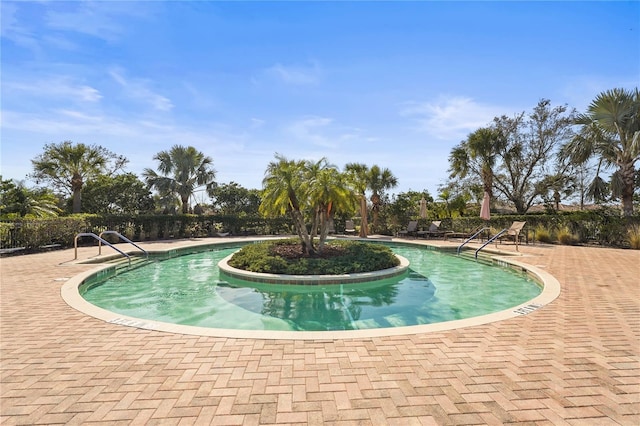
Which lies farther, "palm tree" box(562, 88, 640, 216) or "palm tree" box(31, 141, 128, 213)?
"palm tree" box(31, 141, 128, 213)

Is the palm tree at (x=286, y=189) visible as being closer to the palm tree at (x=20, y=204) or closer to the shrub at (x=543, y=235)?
the shrub at (x=543, y=235)

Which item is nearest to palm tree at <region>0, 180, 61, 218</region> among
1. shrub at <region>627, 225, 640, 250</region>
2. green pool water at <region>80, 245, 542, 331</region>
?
green pool water at <region>80, 245, 542, 331</region>

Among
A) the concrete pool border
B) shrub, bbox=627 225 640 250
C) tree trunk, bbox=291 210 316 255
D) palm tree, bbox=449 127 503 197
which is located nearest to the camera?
the concrete pool border

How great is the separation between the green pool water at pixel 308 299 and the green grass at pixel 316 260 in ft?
1.82

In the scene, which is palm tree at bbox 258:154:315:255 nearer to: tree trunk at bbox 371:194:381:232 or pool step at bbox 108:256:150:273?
pool step at bbox 108:256:150:273

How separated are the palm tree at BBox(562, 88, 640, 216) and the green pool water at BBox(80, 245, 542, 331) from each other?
31.9 ft

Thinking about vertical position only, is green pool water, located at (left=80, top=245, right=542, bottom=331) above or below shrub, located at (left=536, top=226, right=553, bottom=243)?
below

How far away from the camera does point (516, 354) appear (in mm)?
3660

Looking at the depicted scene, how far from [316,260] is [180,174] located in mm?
16382

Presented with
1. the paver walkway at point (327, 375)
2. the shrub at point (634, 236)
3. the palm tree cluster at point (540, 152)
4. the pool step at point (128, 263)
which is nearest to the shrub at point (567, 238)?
the shrub at point (634, 236)

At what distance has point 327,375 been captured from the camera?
126 inches

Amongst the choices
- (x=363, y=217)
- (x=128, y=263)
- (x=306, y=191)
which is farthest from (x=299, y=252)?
(x=363, y=217)

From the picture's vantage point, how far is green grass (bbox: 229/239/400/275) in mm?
8805

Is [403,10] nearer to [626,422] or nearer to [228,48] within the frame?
[228,48]
